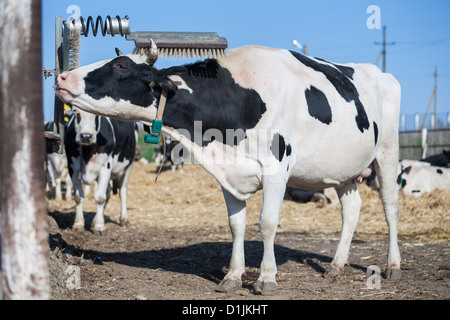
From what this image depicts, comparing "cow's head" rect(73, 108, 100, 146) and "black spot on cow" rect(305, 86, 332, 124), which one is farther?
"cow's head" rect(73, 108, 100, 146)

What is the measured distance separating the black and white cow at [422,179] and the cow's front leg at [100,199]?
7.37 m

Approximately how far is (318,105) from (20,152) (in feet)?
11.2

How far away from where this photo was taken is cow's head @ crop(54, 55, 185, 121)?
15.8 ft

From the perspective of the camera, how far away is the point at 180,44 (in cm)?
507

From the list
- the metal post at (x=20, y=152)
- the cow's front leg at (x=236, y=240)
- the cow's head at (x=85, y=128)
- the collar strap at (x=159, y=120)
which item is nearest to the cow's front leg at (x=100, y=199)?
the cow's head at (x=85, y=128)

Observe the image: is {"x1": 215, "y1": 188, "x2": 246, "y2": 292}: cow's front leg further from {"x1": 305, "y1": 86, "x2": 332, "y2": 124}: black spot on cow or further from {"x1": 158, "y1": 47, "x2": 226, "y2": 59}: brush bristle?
{"x1": 158, "y1": 47, "x2": 226, "y2": 59}: brush bristle

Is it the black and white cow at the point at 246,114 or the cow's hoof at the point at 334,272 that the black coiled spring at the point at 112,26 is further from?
the cow's hoof at the point at 334,272

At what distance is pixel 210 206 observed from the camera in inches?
538

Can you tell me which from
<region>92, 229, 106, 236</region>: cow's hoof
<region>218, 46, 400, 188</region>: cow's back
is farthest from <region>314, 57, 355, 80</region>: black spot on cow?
<region>92, 229, 106, 236</region>: cow's hoof

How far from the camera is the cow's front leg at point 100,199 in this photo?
9758 millimetres

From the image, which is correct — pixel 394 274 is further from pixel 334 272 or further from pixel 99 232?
pixel 99 232

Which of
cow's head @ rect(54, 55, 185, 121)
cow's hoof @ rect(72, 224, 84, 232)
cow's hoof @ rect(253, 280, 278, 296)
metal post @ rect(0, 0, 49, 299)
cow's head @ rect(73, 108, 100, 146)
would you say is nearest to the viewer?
metal post @ rect(0, 0, 49, 299)

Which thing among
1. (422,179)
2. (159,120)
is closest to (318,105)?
(159,120)

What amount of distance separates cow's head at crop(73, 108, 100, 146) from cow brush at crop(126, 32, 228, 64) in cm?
457
